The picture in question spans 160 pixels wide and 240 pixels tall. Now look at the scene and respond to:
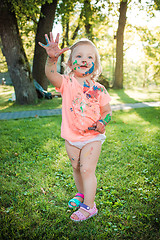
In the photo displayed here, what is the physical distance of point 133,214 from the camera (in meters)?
2.63

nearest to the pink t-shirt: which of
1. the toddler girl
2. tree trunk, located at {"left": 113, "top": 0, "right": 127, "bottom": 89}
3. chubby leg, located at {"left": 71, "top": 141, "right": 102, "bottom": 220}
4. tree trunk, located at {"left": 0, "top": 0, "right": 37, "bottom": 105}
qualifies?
the toddler girl

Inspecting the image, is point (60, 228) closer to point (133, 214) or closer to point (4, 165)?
point (133, 214)

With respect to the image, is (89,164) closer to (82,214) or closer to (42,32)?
(82,214)

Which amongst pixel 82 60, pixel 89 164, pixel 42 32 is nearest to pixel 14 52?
pixel 42 32

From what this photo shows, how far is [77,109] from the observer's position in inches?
93.9

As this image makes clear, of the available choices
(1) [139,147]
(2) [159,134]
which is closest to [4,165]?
(1) [139,147]

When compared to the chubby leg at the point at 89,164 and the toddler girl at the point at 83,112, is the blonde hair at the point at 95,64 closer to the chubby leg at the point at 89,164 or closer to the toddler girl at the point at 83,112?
the toddler girl at the point at 83,112

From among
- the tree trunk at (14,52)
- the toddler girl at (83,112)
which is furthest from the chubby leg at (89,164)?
the tree trunk at (14,52)

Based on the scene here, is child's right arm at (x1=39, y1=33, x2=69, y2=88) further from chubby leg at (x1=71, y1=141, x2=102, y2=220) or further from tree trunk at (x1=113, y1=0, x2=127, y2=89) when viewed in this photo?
tree trunk at (x1=113, y1=0, x2=127, y2=89)

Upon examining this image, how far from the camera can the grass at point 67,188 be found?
7.73ft

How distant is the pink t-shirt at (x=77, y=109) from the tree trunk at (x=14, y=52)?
23.1 feet

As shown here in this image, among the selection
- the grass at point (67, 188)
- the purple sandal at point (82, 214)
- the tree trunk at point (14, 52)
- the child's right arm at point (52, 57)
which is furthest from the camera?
the tree trunk at point (14, 52)

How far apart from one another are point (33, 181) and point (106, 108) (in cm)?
175

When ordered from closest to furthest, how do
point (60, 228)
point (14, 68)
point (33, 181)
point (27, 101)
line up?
point (60, 228) < point (33, 181) < point (14, 68) < point (27, 101)
